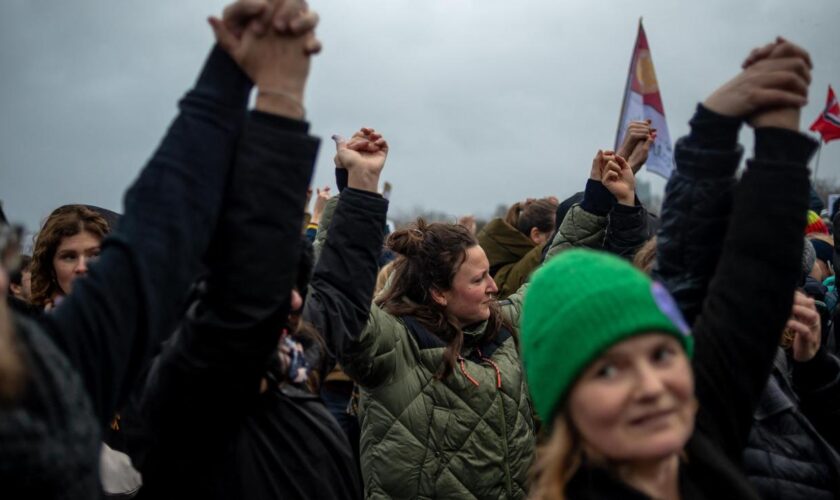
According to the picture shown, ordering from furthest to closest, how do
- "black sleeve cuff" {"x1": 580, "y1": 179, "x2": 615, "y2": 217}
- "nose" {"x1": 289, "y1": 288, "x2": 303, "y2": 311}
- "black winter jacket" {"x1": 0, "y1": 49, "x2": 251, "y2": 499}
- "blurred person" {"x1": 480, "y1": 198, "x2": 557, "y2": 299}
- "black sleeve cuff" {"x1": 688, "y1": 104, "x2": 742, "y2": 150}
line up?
"blurred person" {"x1": 480, "y1": 198, "x2": 557, "y2": 299} → "black sleeve cuff" {"x1": 580, "y1": 179, "x2": 615, "y2": 217} → "nose" {"x1": 289, "y1": 288, "x2": 303, "y2": 311} → "black sleeve cuff" {"x1": 688, "y1": 104, "x2": 742, "y2": 150} → "black winter jacket" {"x1": 0, "y1": 49, "x2": 251, "y2": 499}

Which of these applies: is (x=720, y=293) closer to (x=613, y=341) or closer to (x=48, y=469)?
(x=613, y=341)

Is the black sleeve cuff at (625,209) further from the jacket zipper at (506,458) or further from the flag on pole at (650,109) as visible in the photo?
the flag on pole at (650,109)

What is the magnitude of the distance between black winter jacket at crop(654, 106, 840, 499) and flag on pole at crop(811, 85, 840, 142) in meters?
9.15

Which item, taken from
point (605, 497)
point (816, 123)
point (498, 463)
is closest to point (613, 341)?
point (605, 497)

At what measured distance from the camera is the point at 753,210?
1.78 meters

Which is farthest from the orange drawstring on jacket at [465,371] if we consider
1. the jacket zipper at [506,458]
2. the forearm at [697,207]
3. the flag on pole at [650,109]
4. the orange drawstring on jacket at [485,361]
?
the flag on pole at [650,109]

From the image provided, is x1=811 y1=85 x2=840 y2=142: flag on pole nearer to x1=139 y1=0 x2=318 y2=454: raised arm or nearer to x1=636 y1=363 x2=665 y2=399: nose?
x1=636 y1=363 x2=665 y2=399: nose

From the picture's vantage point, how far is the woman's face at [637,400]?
1627mm

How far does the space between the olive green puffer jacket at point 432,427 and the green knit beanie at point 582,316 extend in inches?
74.9

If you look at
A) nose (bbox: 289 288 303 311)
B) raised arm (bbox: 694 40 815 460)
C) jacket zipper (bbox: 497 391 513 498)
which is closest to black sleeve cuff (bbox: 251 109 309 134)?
nose (bbox: 289 288 303 311)

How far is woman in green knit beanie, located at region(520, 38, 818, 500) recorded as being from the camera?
166 cm

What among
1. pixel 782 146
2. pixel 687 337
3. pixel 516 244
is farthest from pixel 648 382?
pixel 516 244

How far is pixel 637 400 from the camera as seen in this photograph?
5.34ft

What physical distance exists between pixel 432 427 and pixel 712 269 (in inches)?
79.0
